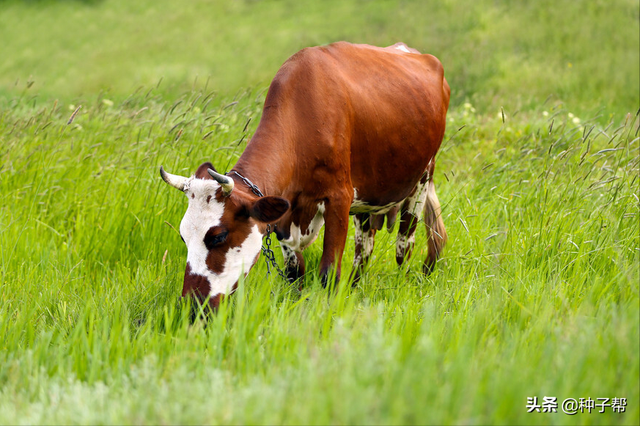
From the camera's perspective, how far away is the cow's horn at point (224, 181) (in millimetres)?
3115

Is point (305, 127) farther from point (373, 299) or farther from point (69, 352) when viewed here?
point (69, 352)

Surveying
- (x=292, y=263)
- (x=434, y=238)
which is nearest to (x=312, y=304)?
(x=292, y=263)

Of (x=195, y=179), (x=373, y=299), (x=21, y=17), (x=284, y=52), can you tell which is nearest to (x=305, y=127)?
(x=195, y=179)

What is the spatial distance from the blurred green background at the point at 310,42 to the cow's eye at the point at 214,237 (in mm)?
7843

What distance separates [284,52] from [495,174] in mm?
12439

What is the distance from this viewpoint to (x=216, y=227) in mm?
3281

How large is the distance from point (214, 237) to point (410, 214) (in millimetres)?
2468

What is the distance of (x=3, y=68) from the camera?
18.8m

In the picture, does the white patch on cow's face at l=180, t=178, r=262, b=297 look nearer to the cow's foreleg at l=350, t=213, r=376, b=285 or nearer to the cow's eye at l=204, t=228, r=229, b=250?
the cow's eye at l=204, t=228, r=229, b=250

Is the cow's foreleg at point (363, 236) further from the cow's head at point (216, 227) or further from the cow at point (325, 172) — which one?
the cow's head at point (216, 227)

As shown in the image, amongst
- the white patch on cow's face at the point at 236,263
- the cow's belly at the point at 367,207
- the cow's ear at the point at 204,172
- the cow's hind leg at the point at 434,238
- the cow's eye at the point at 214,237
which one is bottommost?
the cow's hind leg at the point at 434,238

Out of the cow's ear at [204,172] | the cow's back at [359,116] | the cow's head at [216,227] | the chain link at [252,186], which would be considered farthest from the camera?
the cow's back at [359,116]

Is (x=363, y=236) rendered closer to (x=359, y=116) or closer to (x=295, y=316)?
(x=359, y=116)

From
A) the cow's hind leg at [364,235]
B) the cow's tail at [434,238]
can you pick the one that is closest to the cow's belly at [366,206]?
the cow's hind leg at [364,235]
